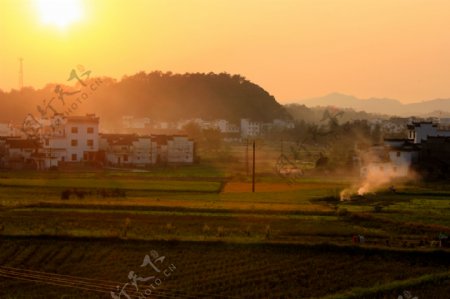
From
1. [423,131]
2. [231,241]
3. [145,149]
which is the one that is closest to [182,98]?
[145,149]

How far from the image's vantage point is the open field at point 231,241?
50.6ft

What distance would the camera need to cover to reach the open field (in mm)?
15438

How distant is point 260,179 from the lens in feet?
141

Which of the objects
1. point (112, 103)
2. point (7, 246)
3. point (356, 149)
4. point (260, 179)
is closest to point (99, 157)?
point (260, 179)

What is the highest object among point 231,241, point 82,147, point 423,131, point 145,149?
point 423,131

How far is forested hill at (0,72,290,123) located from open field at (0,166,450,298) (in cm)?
8273

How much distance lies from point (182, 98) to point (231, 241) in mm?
110308

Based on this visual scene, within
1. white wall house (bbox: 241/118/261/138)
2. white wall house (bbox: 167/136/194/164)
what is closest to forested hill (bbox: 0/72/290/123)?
white wall house (bbox: 241/118/261/138)

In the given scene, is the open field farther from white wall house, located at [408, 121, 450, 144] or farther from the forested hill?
the forested hill

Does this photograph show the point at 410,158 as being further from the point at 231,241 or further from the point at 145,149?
the point at 231,241

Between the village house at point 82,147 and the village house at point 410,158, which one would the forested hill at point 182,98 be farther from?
the village house at point 410,158

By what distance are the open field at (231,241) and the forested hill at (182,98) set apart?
8273cm

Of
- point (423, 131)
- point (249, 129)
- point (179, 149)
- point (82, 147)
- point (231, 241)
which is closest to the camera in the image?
point (231, 241)

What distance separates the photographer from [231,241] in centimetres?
1952
